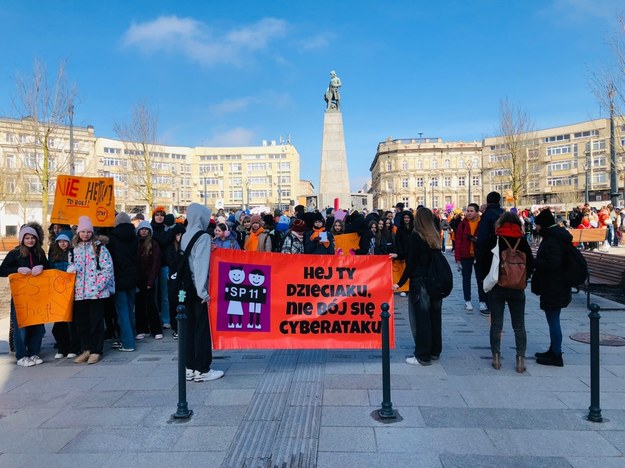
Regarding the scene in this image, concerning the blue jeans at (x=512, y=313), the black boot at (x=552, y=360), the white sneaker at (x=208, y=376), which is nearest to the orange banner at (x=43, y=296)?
the white sneaker at (x=208, y=376)

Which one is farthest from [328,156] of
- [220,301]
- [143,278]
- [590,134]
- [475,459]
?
[590,134]

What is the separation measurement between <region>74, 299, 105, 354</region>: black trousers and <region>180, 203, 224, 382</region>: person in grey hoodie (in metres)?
1.81

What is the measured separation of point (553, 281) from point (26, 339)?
23.4 feet

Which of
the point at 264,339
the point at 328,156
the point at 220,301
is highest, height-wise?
the point at 328,156

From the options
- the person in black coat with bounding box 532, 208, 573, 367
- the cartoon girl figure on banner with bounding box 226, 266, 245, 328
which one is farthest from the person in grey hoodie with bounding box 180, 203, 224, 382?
the person in black coat with bounding box 532, 208, 573, 367

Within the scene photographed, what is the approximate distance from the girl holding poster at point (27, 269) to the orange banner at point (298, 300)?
9.45 feet

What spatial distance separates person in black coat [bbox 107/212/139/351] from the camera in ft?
23.7

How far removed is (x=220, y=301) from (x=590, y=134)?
10121cm

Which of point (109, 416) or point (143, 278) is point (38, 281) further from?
point (109, 416)

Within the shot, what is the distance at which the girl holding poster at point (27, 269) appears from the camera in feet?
21.8

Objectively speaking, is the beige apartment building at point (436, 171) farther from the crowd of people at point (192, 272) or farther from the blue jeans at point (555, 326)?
the blue jeans at point (555, 326)

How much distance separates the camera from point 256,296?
5.94m

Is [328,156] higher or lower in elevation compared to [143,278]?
higher

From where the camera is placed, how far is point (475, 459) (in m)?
3.79
